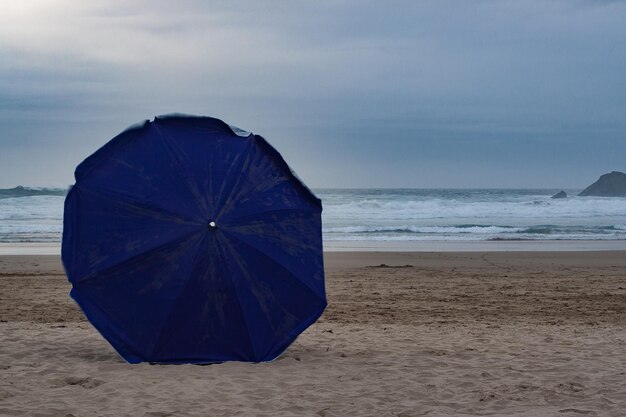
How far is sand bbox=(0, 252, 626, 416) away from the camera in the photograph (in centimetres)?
544

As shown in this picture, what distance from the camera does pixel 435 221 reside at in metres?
38.6

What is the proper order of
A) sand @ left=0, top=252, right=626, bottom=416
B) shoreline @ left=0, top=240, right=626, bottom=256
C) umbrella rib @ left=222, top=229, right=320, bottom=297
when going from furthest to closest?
shoreline @ left=0, top=240, right=626, bottom=256
umbrella rib @ left=222, top=229, right=320, bottom=297
sand @ left=0, top=252, right=626, bottom=416

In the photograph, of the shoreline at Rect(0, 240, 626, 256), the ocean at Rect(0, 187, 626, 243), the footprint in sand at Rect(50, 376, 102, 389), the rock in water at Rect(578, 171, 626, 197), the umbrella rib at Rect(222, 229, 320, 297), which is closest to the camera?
the footprint in sand at Rect(50, 376, 102, 389)

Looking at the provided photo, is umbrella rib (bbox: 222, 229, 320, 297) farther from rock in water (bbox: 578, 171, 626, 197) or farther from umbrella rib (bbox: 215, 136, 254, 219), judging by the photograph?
rock in water (bbox: 578, 171, 626, 197)

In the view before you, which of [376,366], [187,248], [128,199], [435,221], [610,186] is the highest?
[610,186]

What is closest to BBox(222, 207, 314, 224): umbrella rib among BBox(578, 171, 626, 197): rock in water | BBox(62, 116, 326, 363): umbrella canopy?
BBox(62, 116, 326, 363): umbrella canopy

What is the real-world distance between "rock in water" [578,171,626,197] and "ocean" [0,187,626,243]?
37130 millimetres

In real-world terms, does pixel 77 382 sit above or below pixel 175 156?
below

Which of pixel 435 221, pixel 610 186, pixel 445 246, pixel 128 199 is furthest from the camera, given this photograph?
pixel 610 186

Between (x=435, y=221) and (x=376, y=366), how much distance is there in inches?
1278

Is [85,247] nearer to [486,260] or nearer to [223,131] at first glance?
[223,131]

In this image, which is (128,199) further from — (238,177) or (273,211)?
(273,211)

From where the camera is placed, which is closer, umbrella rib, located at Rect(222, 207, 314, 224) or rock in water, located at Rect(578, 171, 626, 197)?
umbrella rib, located at Rect(222, 207, 314, 224)

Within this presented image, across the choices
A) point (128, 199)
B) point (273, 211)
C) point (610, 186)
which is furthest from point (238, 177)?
point (610, 186)
